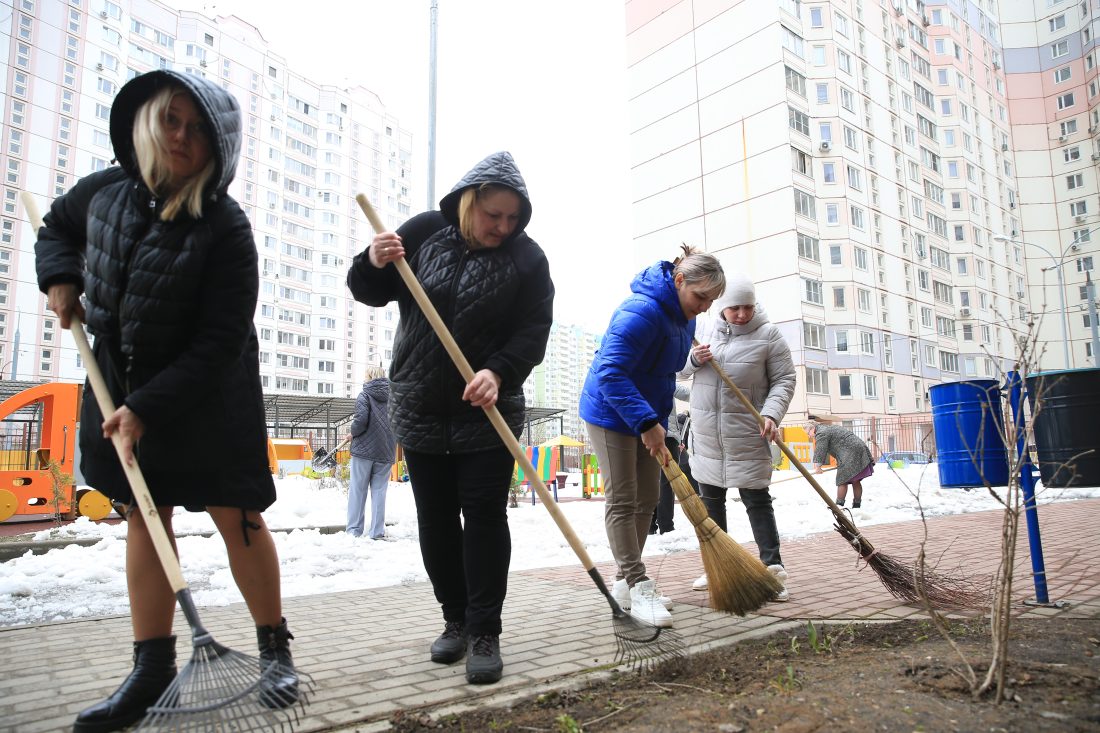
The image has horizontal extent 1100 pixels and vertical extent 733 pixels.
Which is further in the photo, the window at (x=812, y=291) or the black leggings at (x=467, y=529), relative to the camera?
the window at (x=812, y=291)

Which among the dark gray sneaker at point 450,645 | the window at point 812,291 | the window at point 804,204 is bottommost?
the dark gray sneaker at point 450,645

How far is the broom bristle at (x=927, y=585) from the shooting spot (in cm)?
346

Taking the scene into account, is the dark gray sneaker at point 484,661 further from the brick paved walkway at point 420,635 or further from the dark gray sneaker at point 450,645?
the dark gray sneaker at point 450,645

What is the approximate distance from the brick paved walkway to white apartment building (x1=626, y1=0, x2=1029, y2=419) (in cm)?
3019

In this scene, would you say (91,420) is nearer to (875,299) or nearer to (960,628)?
(960,628)

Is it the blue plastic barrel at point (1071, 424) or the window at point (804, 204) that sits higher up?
the window at point (804, 204)

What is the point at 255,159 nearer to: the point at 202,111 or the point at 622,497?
the point at 622,497

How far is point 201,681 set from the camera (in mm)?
1901

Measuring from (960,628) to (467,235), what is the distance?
104 inches

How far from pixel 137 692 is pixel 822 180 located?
1497 inches

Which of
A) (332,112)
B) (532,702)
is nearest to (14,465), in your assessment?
(532,702)

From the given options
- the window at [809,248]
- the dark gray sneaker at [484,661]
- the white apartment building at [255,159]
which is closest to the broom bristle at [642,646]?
the dark gray sneaker at [484,661]

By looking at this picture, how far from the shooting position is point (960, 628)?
298 cm

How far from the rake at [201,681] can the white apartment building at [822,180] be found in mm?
33203
